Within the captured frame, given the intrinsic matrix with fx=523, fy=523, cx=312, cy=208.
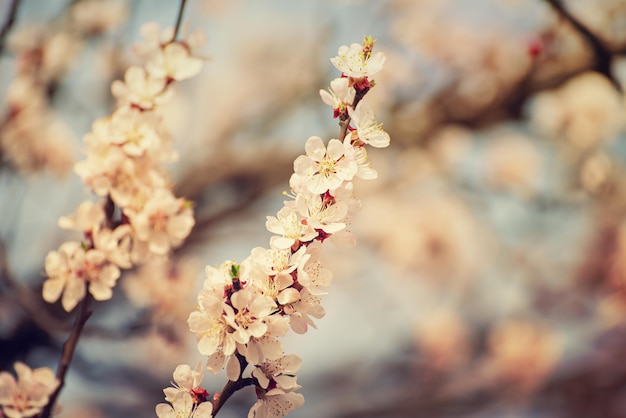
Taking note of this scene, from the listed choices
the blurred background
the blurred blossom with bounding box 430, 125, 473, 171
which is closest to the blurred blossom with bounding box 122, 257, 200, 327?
the blurred background

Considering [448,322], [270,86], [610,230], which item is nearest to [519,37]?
[610,230]

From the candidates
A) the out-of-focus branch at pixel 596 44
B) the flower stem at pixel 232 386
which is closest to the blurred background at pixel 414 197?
the out-of-focus branch at pixel 596 44

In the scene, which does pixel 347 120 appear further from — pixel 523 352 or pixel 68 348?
pixel 523 352

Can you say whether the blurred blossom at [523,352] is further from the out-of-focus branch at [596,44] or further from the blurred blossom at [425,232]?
the out-of-focus branch at [596,44]

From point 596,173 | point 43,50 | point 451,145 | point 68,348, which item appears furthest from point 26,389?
point 596,173

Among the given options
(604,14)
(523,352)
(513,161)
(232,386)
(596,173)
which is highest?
(604,14)

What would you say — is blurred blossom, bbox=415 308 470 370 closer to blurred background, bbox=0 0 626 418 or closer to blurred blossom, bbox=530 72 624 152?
blurred background, bbox=0 0 626 418

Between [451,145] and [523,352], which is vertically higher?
[451,145]
